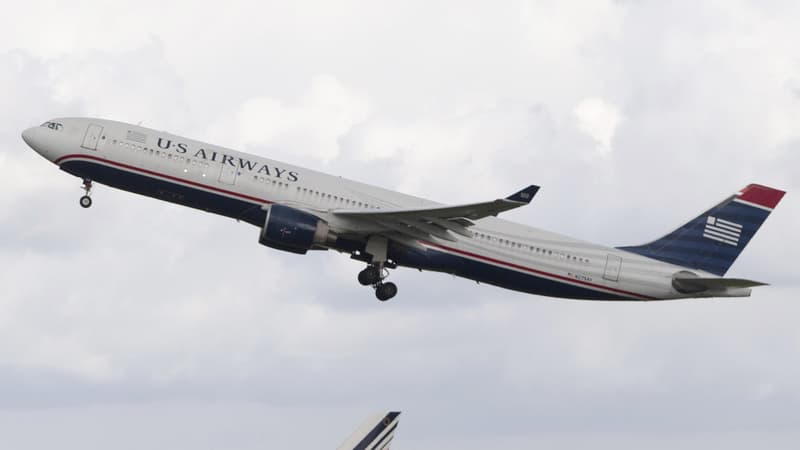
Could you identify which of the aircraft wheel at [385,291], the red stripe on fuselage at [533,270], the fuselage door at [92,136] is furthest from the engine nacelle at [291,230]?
the fuselage door at [92,136]

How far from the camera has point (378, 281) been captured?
217 ft

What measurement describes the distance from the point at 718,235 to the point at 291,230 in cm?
2051

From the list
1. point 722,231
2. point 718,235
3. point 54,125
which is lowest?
point 54,125

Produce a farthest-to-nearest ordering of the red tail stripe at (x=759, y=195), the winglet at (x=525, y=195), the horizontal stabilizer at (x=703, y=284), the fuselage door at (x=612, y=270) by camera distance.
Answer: the red tail stripe at (x=759, y=195), the fuselage door at (x=612, y=270), the horizontal stabilizer at (x=703, y=284), the winglet at (x=525, y=195)

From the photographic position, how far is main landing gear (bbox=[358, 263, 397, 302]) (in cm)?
6575

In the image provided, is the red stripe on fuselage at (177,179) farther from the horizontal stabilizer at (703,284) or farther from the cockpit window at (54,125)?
the horizontal stabilizer at (703,284)

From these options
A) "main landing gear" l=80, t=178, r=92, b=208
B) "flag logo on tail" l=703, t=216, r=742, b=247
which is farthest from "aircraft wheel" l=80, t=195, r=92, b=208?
"flag logo on tail" l=703, t=216, r=742, b=247

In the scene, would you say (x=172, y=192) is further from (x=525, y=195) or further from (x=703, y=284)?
(x=703, y=284)

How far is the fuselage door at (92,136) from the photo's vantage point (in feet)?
209

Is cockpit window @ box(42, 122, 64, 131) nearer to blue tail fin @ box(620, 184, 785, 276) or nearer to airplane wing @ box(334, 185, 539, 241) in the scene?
airplane wing @ box(334, 185, 539, 241)

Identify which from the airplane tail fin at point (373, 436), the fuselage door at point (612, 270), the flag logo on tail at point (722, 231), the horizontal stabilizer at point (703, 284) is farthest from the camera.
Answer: the flag logo on tail at point (722, 231)

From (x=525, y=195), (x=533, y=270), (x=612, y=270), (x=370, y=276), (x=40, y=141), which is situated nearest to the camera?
(x=525, y=195)

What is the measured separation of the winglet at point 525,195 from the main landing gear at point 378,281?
853cm

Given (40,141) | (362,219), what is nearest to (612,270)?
(362,219)
